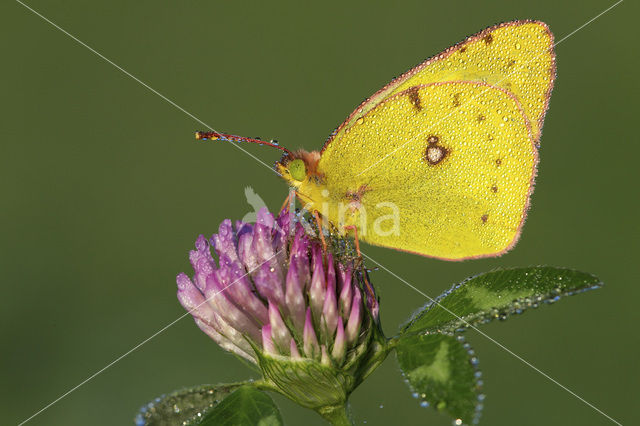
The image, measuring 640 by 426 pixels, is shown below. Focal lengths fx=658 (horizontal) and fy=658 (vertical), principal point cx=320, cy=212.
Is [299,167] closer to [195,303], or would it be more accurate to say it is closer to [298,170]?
[298,170]

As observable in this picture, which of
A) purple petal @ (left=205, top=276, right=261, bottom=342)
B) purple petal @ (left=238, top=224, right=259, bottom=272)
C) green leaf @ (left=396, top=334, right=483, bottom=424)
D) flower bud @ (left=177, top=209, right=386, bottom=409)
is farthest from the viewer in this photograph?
purple petal @ (left=238, top=224, right=259, bottom=272)

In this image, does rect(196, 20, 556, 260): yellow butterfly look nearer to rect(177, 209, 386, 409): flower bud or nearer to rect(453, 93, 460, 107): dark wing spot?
rect(453, 93, 460, 107): dark wing spot

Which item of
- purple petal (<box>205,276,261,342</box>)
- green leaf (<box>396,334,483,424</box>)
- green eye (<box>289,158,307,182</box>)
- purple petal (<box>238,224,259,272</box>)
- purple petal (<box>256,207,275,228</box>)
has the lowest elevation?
green leaf (<box>396,334,483,424</box>)

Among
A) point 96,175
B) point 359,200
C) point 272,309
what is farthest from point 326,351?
point 96,175

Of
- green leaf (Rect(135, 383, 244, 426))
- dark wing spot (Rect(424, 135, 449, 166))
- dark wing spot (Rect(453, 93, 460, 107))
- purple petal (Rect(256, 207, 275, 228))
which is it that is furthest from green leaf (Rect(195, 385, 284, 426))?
dark wing spot (Rect(453, 93, 460, 107))

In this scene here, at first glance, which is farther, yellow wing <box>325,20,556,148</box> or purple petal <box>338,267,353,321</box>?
yellow wing <box>325,20,556,148</box>

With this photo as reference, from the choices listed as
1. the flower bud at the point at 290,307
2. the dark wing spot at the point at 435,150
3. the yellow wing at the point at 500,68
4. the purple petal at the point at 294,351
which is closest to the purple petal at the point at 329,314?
the flower bud at the point at 290,307

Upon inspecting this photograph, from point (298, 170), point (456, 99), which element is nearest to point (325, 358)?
point (298, 170)

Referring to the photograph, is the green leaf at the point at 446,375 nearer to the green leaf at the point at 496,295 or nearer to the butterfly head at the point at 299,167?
the green leaf at the point at 496,295
